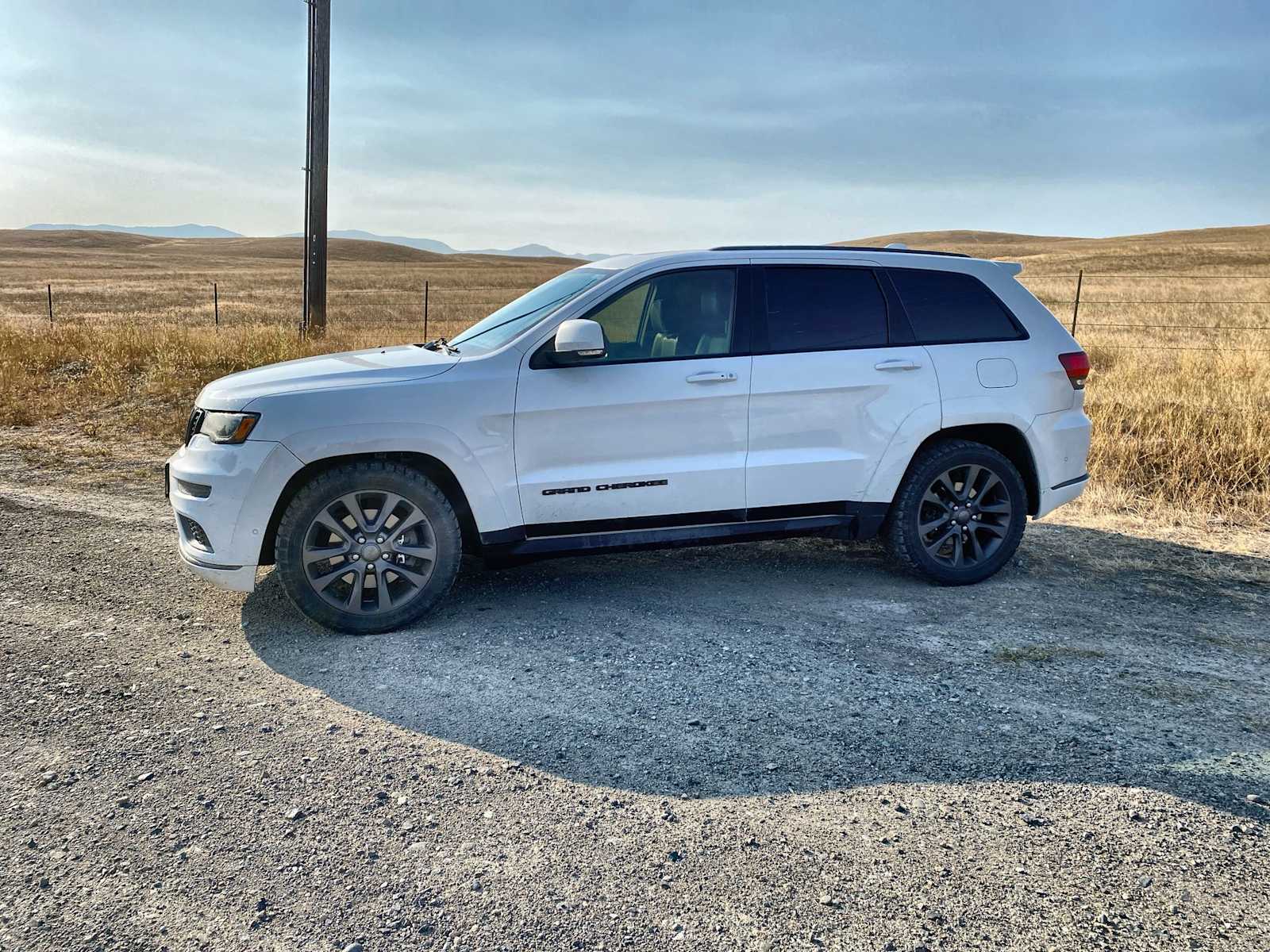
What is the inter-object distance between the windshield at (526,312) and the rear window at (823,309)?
3.03ft

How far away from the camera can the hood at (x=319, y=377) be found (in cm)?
470

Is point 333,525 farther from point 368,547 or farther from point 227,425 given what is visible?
point 227,425

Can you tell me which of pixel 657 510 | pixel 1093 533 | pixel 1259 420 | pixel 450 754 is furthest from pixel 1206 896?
pixel 1259 420

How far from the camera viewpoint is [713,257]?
17.2 feet

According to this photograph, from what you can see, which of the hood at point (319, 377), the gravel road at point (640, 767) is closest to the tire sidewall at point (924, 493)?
the gravel road at point (640, 767)

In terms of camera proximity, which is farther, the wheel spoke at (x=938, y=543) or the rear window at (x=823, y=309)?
the wheel spoke at (x=938, y=543)

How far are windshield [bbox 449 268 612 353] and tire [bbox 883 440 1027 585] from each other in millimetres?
2072

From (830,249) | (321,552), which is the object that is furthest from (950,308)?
(321,552)

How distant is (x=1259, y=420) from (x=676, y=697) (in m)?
7.43

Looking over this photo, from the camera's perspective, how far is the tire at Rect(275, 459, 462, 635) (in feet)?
15.3

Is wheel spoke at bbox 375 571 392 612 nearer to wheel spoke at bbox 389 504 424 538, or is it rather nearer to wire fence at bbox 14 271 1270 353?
wheel spoke at bbox 389 504 424 538

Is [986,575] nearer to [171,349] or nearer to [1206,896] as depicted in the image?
[1206,896]

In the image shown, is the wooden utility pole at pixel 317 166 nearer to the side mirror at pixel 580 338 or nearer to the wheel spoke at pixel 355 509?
the wheel spoke at pixel 355 509

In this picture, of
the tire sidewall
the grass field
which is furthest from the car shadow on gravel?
the grass field
